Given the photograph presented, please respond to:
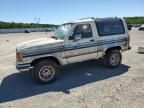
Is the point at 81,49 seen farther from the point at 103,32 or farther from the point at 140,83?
the point at 140,83

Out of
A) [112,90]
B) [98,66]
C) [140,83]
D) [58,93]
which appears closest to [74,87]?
[58,93]

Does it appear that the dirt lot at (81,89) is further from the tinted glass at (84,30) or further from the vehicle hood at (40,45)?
the tinted glass at (84,30)

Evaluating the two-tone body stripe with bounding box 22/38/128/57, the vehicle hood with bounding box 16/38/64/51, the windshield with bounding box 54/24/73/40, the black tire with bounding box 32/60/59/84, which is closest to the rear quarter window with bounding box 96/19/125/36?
the two-tone body stripe with bounding box 22/38/128/57

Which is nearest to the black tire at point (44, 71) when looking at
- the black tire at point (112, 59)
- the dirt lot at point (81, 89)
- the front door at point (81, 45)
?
the dirt lot at point (81, 89)

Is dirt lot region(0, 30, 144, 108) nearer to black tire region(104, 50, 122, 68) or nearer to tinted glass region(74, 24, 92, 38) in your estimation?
black tire region(104, 50, 122, 68)

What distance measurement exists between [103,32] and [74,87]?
2903mm

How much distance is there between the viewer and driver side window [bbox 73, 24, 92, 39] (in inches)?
308

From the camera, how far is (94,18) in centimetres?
855

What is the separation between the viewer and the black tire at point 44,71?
711 centimetres

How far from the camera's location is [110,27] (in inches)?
346

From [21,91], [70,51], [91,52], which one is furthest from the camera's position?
[91,52]

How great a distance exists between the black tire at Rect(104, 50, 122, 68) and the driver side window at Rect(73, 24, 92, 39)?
1.35 meters

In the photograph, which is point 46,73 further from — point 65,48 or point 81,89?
point 81,89

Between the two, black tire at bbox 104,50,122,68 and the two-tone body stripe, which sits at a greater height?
the two-tone body stripe
